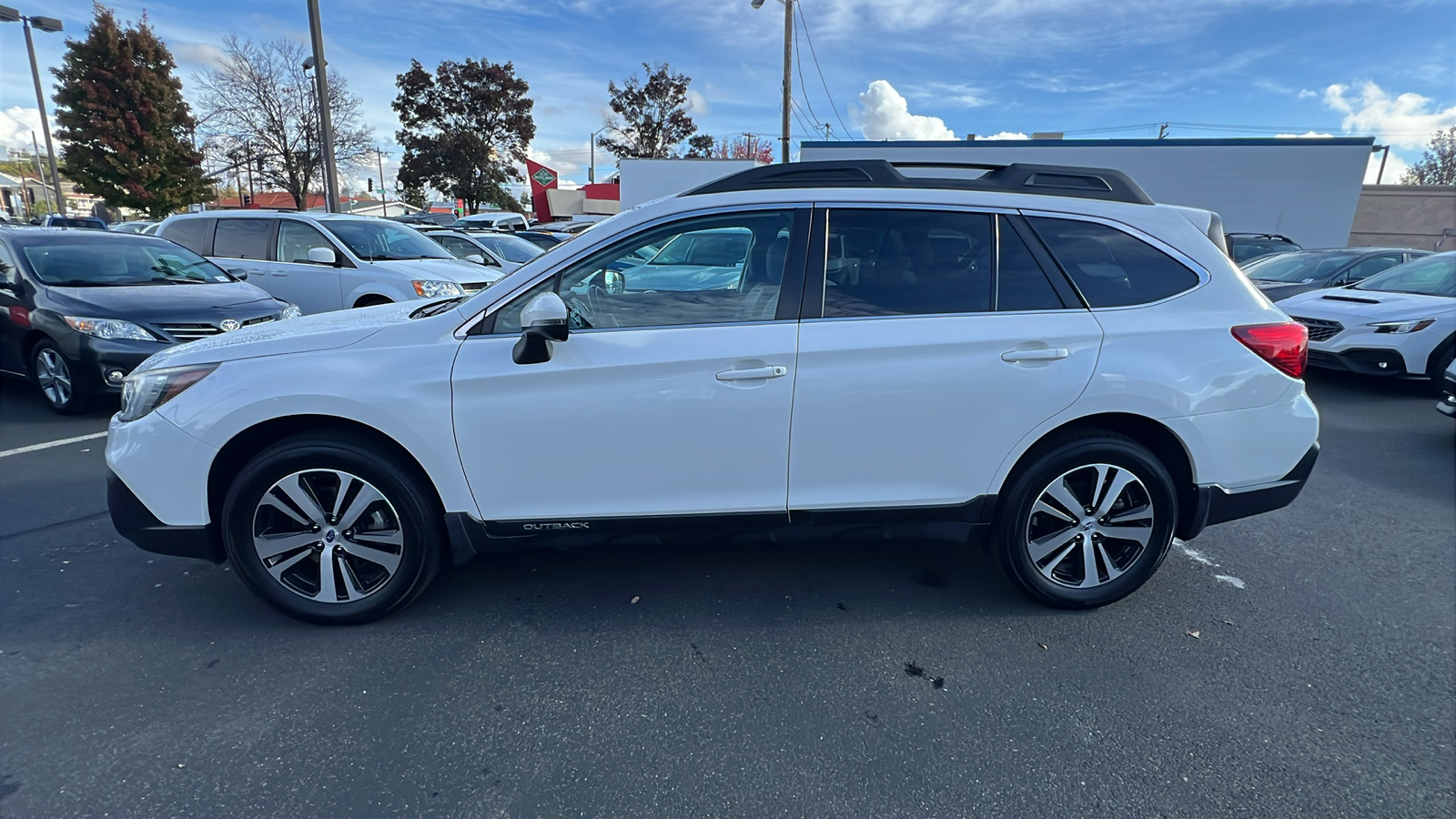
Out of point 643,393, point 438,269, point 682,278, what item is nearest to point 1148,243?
point 682,278

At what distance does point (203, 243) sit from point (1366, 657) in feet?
37.3

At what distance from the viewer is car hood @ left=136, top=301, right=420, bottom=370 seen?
114 inches

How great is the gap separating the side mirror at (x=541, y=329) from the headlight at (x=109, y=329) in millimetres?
Answer: 5095

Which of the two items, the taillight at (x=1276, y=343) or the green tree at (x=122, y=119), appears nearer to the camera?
the taillight at (x=1276, y=343)

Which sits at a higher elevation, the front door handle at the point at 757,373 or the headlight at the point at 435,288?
the front door handle at the point at 757,373

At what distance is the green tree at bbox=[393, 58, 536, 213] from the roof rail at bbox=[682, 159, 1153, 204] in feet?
148

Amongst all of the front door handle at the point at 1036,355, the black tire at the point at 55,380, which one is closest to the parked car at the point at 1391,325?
the front door handle at the point at 1036,355

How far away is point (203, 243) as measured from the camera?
911 cm

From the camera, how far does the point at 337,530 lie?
2.92 m

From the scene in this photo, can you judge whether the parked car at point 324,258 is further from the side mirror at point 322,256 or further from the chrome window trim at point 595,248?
the chrome window trim at point 595,248

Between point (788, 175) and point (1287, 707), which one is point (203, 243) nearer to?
point (788, 175)

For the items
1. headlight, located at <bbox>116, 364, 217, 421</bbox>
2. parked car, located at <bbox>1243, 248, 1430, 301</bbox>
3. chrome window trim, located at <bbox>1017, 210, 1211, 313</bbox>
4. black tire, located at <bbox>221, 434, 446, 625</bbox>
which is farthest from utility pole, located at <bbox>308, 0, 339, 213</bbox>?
parked car, located at <bbox>1243, 248, 1430, 301</bbox>

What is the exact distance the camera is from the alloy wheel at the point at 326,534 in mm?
2875

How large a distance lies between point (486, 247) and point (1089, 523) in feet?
39.9
